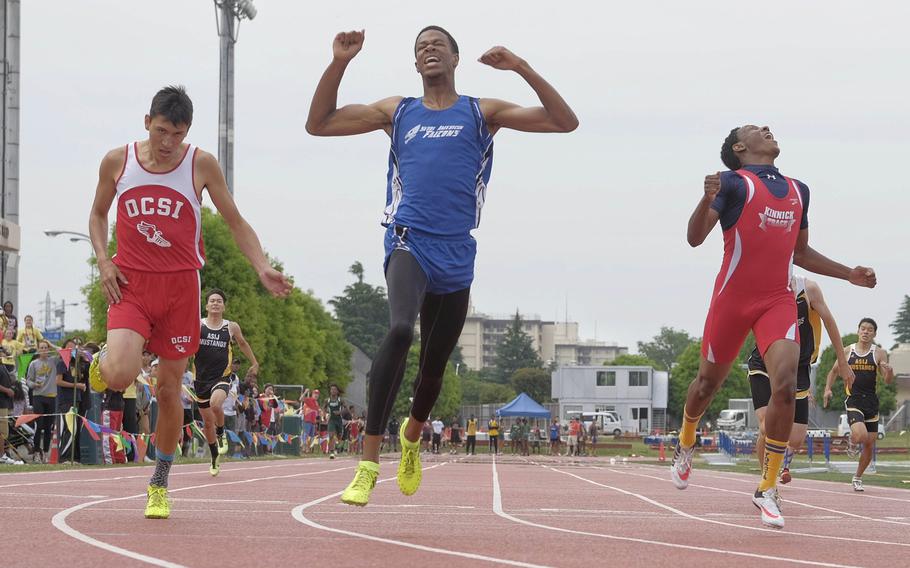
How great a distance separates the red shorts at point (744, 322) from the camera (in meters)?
8.52

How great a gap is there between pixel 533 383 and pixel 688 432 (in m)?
178

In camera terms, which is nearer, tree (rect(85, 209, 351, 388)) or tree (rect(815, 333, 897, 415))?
tree (rect(85, 209, 351, 388))

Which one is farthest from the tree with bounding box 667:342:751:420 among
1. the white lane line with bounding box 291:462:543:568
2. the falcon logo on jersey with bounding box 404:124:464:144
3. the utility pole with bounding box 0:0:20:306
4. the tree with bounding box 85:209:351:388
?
the falcon logo on jersey with bounding box 404:124:464:144

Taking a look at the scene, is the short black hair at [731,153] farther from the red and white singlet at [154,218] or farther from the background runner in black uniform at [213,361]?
the background runner in black uniform at [213,361]

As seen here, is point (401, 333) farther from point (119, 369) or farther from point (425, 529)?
point (119, 369)

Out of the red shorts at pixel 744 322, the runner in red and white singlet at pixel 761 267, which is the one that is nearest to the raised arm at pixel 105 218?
the runner in red and white singlet at pixel 761 267

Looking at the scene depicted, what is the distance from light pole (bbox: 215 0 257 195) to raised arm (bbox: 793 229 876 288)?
213ft

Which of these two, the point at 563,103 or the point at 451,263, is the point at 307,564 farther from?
the point at 563,103

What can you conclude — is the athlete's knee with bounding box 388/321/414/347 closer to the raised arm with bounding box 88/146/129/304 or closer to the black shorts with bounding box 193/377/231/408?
the raised arm with bounding box 88/146/129/304

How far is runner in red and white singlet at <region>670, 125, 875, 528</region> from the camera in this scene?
840 cm

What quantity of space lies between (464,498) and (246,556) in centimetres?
525

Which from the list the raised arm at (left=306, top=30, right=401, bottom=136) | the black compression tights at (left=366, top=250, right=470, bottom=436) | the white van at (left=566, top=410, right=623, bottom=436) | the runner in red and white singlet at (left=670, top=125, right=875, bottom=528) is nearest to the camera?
the black compression tights at (left=366, top=250, right=470, bottom=436)

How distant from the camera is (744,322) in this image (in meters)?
8.70

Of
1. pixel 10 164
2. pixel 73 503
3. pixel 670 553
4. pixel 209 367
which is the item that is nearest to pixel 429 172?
pixel 670 553
